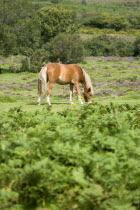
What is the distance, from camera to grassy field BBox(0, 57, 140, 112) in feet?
69.8

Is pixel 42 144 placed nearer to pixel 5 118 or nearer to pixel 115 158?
pixel 115 158

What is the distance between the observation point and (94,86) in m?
34.6

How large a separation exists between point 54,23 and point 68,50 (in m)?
23.6

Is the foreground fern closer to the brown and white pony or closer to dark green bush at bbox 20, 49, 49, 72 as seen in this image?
the brown and white pony

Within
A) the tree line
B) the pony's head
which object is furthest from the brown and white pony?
the tree line

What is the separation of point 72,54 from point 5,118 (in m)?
48.2

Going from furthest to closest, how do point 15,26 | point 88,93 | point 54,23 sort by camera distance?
point 54,23
point 15,26
point 88,93

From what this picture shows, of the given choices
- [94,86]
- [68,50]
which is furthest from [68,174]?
[68,50]

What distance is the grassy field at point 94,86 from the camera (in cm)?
2129

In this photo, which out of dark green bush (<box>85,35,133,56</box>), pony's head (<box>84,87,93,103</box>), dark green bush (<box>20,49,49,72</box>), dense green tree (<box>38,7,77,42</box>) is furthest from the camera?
dense green tree (<box>38,7,77,42</box>)

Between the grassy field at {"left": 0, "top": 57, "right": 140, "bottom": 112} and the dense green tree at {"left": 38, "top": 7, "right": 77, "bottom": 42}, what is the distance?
16531 millimetres

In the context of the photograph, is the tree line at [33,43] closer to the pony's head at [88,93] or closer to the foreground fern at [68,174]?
the pony's head at [88,93]

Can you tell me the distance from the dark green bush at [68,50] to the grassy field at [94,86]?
1.92 m

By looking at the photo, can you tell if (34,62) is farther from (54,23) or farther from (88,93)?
(88,93)
